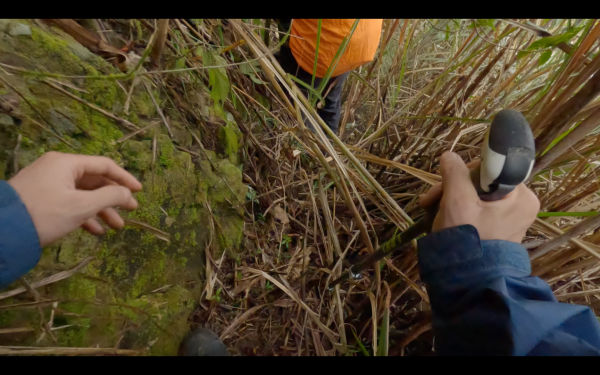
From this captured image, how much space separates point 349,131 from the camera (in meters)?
2.15

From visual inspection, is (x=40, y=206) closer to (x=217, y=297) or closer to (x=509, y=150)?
(x=217, y=297)

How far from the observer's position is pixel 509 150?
534 millimetres

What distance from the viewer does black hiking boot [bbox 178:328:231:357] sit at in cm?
97

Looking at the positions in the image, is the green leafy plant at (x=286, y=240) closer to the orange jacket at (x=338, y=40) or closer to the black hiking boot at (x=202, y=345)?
the black hiking boot at (x=202, y=345)

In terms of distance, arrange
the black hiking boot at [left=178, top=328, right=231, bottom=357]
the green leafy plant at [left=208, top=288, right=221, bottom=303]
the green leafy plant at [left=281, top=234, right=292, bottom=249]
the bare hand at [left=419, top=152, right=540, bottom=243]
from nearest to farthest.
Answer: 1. the bare hand at [left=419, top=152, right=540, bottom=243]
2. the black hiking boot at [left=178, top=328, right=231, bottom=357]
3. the green leafy plant at [left=208, top=288, right=221, bottom=303]
4. the green leafy plant at [left=281, top=234, right=292, bottom=249]

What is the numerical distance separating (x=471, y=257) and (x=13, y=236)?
2.93 ft

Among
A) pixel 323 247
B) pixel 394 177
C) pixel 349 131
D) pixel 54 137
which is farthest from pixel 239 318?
pixel 349 131

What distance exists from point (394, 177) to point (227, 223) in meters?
0.84

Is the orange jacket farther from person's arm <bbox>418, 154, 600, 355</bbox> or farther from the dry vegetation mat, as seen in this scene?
person's arm <bbox>418, 154, 600, 355</bbox>

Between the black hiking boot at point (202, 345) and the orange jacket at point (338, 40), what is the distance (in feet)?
4.52

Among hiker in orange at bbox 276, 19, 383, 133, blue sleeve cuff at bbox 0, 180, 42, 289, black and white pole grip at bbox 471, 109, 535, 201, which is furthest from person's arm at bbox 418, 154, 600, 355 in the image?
hiker in orange at bbox 276, 19, 383, 133

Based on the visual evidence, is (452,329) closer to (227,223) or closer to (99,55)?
(227,223)

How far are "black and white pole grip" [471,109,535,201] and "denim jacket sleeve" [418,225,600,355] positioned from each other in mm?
134

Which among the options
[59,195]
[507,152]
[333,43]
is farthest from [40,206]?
[333,43]
